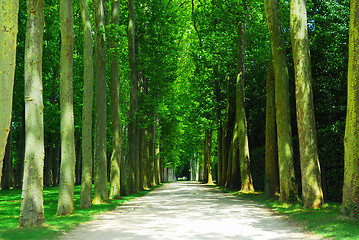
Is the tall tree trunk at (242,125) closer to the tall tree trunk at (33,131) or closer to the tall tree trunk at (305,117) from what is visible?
the tall tree trunk at (305,117)

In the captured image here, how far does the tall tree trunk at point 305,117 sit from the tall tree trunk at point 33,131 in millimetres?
8534

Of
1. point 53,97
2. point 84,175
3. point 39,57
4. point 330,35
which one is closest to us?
point 39,57

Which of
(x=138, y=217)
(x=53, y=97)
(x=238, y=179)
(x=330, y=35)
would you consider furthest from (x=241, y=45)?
(x=53, y=97)

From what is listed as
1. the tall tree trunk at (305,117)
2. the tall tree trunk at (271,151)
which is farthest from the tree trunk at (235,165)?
the tall tree trunk at (305,117)

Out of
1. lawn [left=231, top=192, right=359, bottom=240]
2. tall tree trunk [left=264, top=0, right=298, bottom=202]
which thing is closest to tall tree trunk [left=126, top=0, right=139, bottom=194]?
tall tree trunk [left=264, top=0, right=298, bottom=202]

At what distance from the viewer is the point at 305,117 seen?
14.0 m

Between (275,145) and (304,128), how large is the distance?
6637 mm

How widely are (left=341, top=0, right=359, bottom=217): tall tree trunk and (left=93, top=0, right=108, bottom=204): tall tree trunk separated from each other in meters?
10.7

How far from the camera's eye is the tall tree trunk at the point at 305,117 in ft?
45.1

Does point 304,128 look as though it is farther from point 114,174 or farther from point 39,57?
point 114,174

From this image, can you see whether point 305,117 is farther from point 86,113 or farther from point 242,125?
point 242,125

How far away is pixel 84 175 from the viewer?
1600 centimetres

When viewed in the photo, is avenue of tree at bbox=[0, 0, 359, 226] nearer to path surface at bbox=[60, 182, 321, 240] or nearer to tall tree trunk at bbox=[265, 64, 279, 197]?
tall tree trunk at bbox=[265, 64, 279, 197]

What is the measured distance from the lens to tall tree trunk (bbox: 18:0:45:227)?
1038 centimetres
